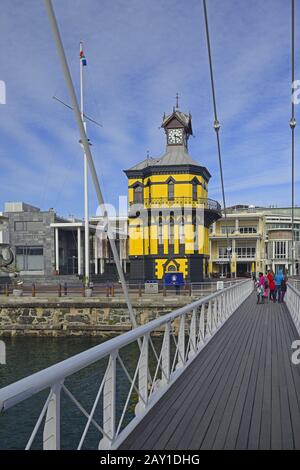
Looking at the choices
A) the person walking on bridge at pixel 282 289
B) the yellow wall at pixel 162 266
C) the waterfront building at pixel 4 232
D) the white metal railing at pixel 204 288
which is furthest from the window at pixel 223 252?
the person walking on bridge at pixel 282 289

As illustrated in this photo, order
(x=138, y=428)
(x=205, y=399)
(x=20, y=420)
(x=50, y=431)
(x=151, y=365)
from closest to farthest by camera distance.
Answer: (x=50, y=431)
(x=138, y=428)
(x=205, y=399)
(x=20, y=420)
(x=151, y=365)

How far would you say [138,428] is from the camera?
482 cm

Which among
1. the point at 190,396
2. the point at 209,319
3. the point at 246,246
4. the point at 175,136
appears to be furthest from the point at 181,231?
the point at 190,396

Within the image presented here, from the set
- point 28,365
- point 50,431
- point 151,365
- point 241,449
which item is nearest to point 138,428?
point 241,449

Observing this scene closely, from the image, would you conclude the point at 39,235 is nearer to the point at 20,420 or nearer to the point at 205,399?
the point at 20,420

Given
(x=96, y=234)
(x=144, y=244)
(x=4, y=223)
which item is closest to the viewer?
(x=144, y=244)

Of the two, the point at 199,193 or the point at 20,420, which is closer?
the point at 20,420

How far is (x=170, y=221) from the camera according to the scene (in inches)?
1401

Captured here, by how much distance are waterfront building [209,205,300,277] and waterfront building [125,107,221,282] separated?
22927 millimetres

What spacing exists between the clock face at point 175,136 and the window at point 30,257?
19.8 meters

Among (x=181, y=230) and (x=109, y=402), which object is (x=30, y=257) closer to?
(x=181, y=230)

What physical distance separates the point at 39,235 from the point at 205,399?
43.9m

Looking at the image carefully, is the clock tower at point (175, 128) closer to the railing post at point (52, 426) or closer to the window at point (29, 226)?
the window at point (29, 226)

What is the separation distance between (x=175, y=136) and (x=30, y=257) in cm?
2182
